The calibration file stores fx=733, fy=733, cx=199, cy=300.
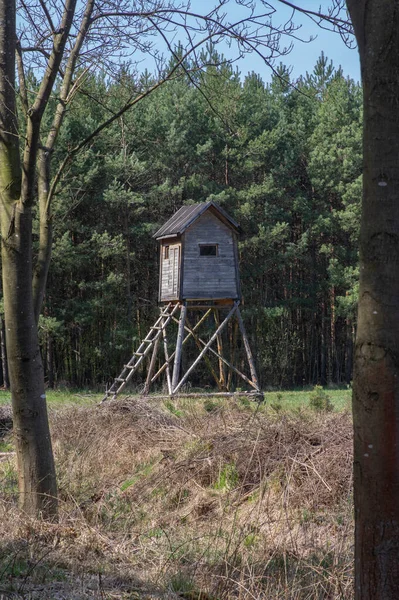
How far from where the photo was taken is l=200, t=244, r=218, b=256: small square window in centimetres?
2247

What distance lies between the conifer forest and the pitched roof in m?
6.52

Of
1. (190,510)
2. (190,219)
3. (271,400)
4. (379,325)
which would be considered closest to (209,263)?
(190,219)

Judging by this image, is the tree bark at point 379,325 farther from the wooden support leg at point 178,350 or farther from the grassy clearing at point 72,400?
the wooden support leg at point 178,350

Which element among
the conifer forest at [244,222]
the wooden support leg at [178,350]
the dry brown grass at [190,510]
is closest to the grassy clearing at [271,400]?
the dry brown grass at [190,510]

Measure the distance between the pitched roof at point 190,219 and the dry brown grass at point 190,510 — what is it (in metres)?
10.3

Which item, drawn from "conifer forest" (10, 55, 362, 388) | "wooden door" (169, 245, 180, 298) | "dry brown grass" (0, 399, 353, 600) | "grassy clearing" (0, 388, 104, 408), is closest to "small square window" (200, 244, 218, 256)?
"wooden door" (169, 245, 180, 298)

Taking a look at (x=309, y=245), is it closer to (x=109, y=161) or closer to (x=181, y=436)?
(x=109, y=161)

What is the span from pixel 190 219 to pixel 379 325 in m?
19.0

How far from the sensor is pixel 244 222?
33.1 meters

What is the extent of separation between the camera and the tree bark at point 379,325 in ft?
10.4

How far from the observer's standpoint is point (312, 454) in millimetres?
8141

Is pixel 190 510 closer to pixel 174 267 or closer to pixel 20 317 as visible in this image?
pixel 20 317

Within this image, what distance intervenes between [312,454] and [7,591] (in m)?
4.44

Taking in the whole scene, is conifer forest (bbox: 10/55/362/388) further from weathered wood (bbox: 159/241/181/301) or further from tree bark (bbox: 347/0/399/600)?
tree bark (bbox: 347/0/399/600)
